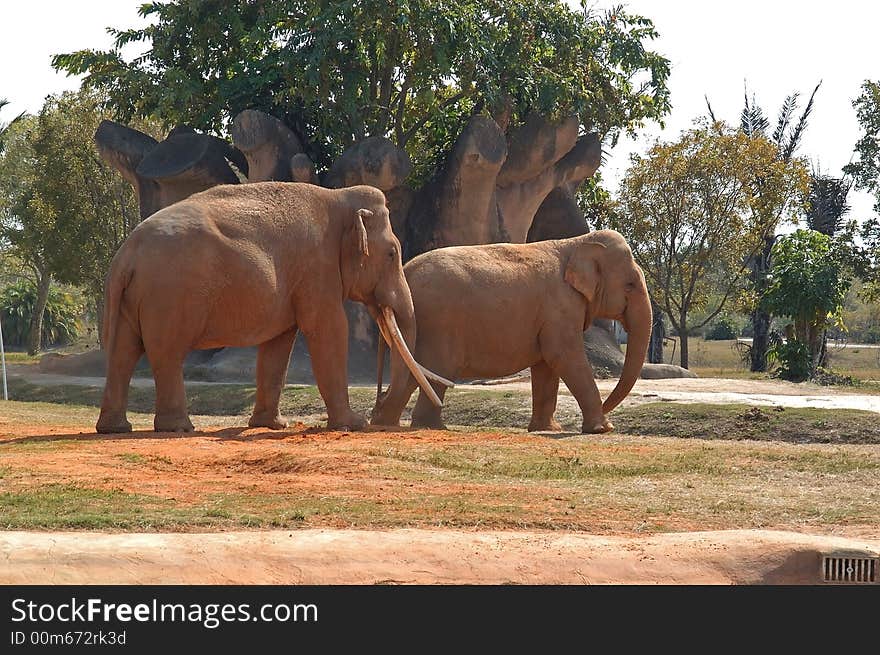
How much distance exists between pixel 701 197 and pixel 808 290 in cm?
726

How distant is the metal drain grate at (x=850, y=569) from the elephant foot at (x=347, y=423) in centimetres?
797

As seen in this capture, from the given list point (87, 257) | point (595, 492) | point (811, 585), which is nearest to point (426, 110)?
point (87, 257)

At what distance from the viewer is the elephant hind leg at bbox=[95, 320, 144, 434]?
14047 millimetres

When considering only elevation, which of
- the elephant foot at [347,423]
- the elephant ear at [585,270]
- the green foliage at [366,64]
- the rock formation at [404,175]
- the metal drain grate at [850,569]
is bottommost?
the metal drain grate at [850,569]

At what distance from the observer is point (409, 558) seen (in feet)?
25.3

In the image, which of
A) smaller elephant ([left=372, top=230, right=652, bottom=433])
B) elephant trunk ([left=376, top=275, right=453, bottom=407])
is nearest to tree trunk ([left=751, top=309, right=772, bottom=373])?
smaller elephant ([left=372, top=230, right=652, bottom=433])

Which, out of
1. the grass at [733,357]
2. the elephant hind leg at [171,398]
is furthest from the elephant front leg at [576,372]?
the grass at [733,357]

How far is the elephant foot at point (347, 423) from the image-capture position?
15.3m

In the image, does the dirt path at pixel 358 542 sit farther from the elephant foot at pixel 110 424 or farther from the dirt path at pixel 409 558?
the elephant foot at pixel 110 424

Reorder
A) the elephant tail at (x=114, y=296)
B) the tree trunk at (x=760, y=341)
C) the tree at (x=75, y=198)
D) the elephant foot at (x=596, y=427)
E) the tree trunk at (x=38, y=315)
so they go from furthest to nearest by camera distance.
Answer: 1. the tree trunk at (x=38, y=315)
2. the tree trunk at (x=760, y=341)
3. the tree at (x=75, y=198)
4. the elephant foot at (x=596, y=427)
5. the elephant tail at (x=114, y=296)

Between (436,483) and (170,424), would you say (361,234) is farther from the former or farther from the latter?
(436,483)

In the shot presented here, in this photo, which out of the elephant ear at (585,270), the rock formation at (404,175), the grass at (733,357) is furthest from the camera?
the grass at (733,357)

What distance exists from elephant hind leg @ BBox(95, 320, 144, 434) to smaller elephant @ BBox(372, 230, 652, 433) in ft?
10.3

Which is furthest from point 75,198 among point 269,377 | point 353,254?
point 353,254
